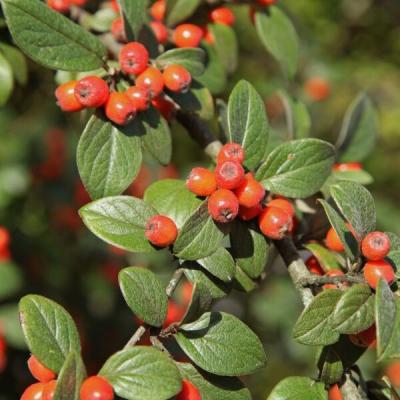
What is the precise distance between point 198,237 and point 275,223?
150 millimetres

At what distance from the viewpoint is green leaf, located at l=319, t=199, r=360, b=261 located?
47.0 inches

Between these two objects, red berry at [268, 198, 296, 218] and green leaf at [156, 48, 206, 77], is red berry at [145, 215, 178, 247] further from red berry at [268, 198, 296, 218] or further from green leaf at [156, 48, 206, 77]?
green leaf at [156, 48, 206, 77]

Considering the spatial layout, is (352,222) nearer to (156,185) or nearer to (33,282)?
(156,185)

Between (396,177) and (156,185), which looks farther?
(396,177)

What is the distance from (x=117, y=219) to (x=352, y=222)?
16.8 inches

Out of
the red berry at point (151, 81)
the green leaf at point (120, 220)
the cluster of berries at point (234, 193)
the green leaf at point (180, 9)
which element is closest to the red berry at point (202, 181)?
the cluster of berries at point (234, 193)

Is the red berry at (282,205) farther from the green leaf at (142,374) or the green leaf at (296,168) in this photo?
the green leaf at (142,374)

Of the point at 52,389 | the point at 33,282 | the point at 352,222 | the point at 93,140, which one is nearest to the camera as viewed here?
the point at 52,389

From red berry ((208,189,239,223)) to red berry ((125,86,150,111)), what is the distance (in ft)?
0.86

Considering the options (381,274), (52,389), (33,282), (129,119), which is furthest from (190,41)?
(33,282)

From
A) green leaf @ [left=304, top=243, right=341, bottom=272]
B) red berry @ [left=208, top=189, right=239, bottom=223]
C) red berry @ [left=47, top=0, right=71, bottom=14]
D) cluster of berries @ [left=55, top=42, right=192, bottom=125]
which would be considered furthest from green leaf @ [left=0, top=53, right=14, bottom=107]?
green leaf @ [left=304, top=243, right=341, bottom=272]

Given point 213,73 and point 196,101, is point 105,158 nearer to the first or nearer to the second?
point 196,101

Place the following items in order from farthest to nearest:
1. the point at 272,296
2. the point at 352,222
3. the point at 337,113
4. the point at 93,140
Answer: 1. the point at 337,113
2. the point at 272,296
3. the point at 93,140
4. the point at 352,222

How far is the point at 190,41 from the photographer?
159cm
